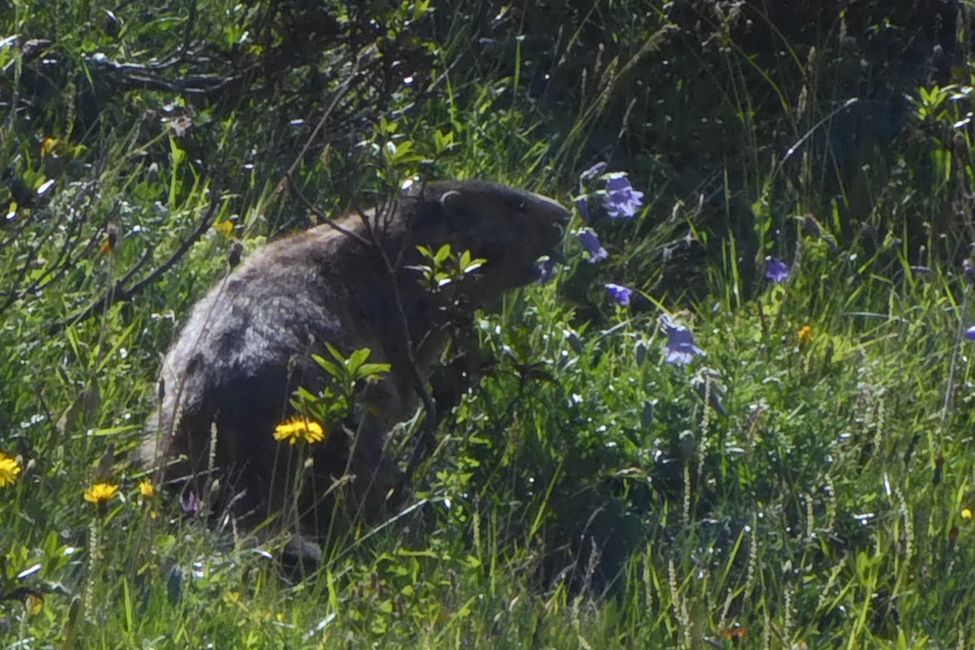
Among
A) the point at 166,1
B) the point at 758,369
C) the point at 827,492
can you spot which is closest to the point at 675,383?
the point at 758,369

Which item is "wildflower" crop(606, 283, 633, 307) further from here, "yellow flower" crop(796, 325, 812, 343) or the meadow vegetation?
"yellow flower" crop(796, 325, 812, 343)

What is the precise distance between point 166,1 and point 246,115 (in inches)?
31.0

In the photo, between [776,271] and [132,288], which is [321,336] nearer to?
[132,288]

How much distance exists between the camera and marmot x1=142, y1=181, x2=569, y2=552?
14.1ft

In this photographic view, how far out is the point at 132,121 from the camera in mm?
6031

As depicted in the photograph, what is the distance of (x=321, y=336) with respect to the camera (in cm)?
470

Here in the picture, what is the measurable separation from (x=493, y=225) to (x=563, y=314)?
348mm

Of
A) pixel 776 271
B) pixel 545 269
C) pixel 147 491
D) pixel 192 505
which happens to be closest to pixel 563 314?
pixel 545 269

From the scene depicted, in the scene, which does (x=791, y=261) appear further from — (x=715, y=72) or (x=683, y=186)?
(x=715, y=72)

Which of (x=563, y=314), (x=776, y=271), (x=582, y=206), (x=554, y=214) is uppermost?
(x=582, y=206)

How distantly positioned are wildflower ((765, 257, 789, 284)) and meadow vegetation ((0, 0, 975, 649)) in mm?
16

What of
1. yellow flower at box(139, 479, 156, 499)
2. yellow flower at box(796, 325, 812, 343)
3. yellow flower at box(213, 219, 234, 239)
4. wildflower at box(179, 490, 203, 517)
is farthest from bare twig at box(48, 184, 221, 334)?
yellow flower at box(796, 325, 812, 343)

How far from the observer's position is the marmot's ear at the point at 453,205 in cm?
543

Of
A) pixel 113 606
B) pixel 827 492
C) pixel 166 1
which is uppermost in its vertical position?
pixel 166 1
